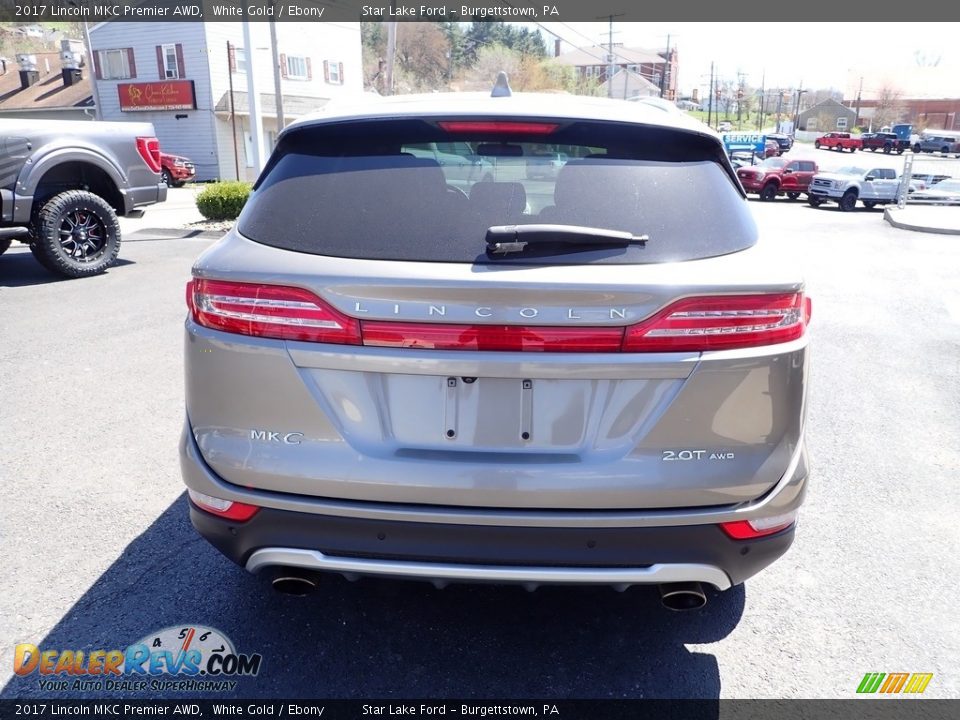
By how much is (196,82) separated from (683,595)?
3890 centimetres

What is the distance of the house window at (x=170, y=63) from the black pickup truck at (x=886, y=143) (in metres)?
64.4

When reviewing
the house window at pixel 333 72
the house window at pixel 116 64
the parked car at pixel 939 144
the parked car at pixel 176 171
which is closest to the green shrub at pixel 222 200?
the parked car at pixel 176 171

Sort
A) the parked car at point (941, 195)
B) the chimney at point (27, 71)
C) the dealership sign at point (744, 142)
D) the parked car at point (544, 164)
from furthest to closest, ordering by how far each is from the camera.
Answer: the dealership sign at point (744, 142), the chimney at point (27, 71), the parked car at point (941, 195), the parked car at point (544, 164)

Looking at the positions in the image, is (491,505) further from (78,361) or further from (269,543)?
(78,361)

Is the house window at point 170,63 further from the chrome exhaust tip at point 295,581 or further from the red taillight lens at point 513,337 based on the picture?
the red taillight lens at point 513,337

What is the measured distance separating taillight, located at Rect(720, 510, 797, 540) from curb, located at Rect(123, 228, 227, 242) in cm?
1262

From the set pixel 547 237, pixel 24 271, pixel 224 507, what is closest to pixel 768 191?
pixel 24 271

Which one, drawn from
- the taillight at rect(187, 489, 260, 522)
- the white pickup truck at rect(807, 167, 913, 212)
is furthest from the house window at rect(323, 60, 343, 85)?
the taillight at rect(187, 489, 260, 522)

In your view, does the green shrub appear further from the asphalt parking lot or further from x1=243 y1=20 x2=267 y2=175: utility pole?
the asphalt parking lot

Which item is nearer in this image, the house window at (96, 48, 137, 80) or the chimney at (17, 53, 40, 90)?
the house window at (96, 48, 137, 80)

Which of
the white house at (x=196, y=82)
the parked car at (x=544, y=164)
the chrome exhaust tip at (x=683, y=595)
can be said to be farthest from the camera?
the white house at (x=196, y=82)

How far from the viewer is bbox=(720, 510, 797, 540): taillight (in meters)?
2.22

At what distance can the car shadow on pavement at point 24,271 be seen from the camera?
9.04 meters

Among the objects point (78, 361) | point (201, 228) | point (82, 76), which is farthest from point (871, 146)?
point (78, 361)
